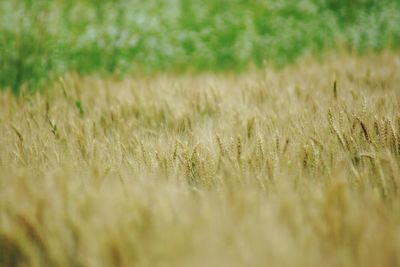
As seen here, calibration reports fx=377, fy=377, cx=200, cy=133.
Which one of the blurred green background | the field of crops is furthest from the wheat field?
the blurred green background

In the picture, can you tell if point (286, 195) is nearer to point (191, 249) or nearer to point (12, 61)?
point (191, 249)

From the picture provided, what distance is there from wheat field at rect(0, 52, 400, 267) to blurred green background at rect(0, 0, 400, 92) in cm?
144

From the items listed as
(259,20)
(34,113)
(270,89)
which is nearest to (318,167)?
(270,89)

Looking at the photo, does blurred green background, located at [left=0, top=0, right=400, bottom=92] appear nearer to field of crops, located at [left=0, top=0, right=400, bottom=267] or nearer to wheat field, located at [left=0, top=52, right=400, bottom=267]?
field of crops, located at [left=0, top=0, right=400, bottom=267]

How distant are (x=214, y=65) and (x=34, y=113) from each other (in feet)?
10.8

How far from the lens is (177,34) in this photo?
5.90 metres

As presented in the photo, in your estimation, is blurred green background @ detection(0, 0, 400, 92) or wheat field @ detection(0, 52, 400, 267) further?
blurred green background @ detection(0, 0, 400, 92)

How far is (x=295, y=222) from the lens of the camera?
1118 mm

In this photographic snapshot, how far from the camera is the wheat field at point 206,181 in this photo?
3.34 ft

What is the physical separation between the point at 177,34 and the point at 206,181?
15.3 ft

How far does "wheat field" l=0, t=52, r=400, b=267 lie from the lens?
102cm

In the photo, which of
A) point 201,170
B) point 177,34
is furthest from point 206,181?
point 177,34

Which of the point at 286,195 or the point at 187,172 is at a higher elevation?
the point at 286,195

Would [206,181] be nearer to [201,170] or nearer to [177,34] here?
[201,170]
